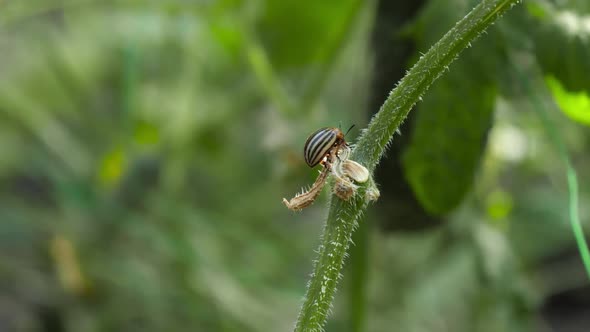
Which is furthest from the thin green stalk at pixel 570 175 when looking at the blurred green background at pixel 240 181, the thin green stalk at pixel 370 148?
the thin green stalk at pixel 370 148

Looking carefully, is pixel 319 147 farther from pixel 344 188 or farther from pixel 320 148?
pixel 344 188

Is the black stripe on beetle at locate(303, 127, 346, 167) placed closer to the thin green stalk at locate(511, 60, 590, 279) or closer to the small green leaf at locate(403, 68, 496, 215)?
the small green leaf at locate(403, 68, 496, 215)

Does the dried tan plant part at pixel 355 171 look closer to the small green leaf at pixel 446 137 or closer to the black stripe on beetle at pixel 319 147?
the black stripe on beetle at pixel 319 147

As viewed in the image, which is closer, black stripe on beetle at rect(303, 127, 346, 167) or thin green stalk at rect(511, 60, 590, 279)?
black stripe on beetle at rect(303, 127, 346, 167)

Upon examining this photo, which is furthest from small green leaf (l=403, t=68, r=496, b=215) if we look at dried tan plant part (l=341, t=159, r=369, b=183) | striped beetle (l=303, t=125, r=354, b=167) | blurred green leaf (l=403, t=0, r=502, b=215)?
dried tan plant part (l=341, t=159, r=369, b=183)

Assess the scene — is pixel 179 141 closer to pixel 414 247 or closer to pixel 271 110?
pixel 271 110

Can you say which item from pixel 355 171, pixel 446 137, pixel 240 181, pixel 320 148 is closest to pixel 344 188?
pixel 355 171

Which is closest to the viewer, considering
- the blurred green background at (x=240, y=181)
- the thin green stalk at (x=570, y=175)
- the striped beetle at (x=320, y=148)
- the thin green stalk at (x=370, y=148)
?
the thin green stalk at (x=370, y=148)
